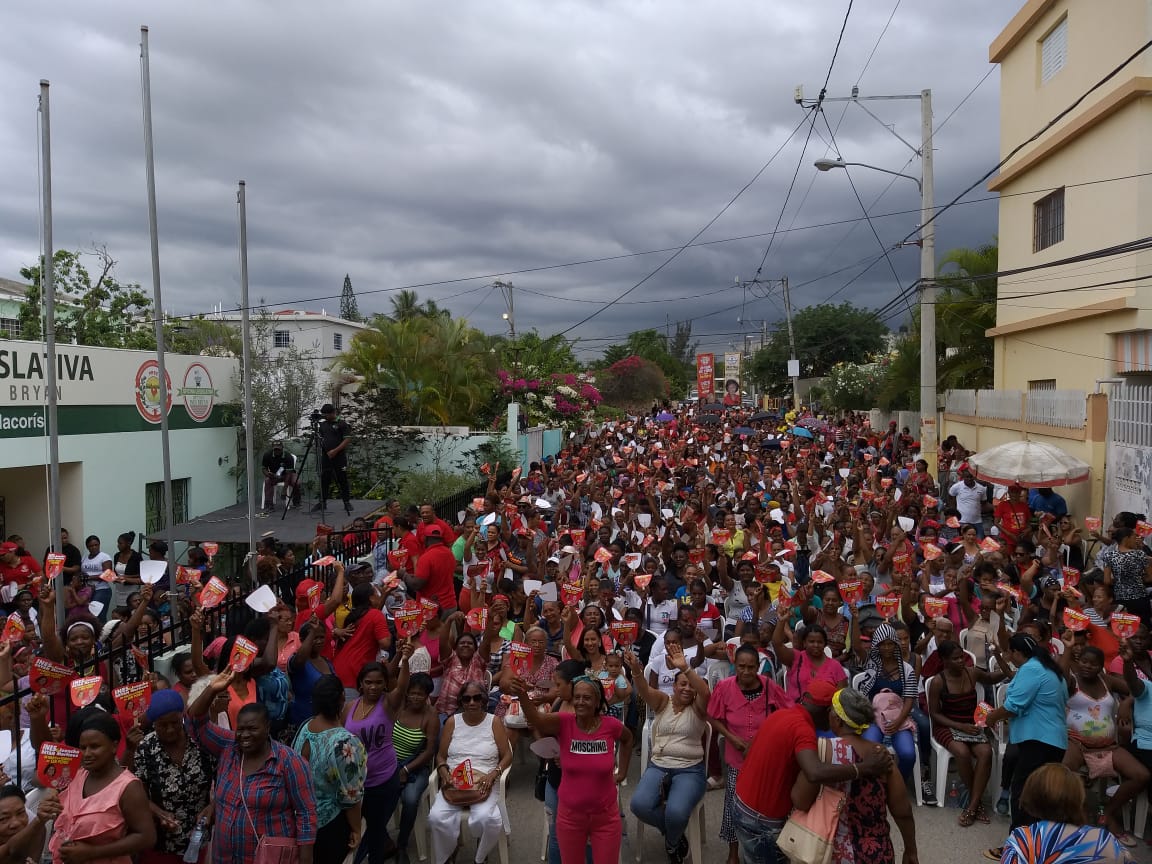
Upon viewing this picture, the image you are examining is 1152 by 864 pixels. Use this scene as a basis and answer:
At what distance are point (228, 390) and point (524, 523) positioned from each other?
30.3 feet

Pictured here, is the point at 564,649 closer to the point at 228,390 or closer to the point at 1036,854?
the point at 1036,854

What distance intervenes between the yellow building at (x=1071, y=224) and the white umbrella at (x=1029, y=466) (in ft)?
4.20

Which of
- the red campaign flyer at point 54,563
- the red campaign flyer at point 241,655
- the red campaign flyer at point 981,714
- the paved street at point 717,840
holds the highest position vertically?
the red campaign flyer at point 54,563

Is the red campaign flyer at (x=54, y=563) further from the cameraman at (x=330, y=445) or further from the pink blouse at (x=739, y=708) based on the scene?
the cameraman at (x=330, y=445)

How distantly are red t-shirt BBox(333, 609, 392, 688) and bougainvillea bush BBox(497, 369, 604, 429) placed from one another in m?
16.2

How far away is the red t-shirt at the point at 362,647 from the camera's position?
622 centimetres

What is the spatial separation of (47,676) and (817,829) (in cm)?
398

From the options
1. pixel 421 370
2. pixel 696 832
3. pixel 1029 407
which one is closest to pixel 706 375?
pixel 421 370

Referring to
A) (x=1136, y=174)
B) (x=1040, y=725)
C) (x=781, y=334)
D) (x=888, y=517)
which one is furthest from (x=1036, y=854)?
(x=781, y=334)

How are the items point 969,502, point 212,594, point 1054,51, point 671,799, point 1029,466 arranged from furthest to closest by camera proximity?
1. point 1054,51
2. point 969,502
3. point 1029,466
4. point 212,594
5. point 671,799

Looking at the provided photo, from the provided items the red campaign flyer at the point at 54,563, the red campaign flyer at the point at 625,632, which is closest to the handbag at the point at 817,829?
the red campaign flyer at the point at 625,632

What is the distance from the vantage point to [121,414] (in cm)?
1406

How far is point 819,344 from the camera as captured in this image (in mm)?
52688

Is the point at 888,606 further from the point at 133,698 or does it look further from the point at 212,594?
the point at 133,698
